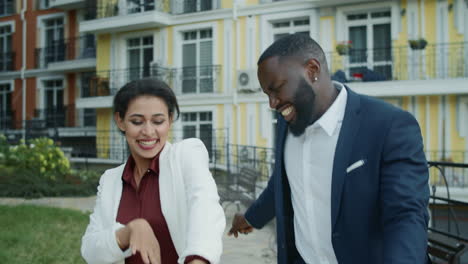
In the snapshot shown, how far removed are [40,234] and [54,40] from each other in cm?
2051

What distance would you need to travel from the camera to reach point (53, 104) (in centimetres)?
2595

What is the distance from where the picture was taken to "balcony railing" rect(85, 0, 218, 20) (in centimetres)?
2002

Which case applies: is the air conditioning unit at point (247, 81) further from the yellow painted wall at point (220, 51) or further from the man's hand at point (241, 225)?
the man's hand at point (241, 225)

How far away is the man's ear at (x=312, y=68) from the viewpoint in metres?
2.28

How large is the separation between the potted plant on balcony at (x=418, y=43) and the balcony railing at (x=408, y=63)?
46 centimetres

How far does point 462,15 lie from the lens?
52.2ft

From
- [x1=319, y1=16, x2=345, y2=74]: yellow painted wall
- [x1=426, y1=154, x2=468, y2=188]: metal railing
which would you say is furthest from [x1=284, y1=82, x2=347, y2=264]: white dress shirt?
[x1=319, y1=16, x2=345, y2=74]: yellow painted wall

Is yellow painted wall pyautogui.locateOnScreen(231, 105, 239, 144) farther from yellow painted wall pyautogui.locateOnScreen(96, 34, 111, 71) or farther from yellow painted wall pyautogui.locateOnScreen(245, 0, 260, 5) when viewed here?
yellow painted wall pyautogui.locateOnScreen(96, 34, 111, 71)

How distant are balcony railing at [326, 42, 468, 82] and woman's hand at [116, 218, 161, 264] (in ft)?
47.5

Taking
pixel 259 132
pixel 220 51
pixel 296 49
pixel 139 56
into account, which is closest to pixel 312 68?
pixel 296 49

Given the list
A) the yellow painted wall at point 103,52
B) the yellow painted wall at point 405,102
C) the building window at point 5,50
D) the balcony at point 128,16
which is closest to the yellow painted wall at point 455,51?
the yellow painted wall at point 405,102

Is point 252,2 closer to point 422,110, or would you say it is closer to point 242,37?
point 242,37

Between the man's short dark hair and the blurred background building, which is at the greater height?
the blurred background building

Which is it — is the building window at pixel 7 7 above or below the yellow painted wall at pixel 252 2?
above
